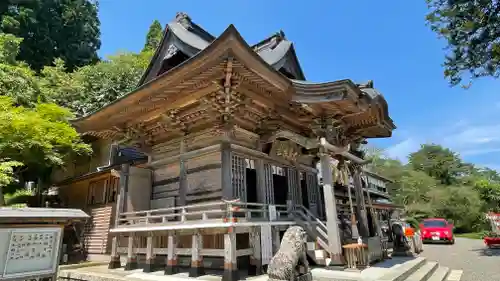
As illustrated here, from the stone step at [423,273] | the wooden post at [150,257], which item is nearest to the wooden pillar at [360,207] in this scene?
the stone step at [423,273]

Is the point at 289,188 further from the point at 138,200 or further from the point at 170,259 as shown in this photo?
the point at 138,200

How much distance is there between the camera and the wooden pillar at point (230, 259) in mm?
6625

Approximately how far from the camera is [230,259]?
670 cm

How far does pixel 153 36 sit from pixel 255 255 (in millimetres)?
38612

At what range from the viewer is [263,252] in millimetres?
7559

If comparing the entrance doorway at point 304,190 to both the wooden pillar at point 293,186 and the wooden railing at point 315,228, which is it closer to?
the wooden pillar at point 293,186

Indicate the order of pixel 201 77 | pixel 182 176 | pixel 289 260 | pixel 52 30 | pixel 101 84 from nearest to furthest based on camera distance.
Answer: pixel 289 260 → pixel 201 77 → pixel 182 176 → pixel 101 84 → pixel 52 30

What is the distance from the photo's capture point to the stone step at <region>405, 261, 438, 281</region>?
7.92 m

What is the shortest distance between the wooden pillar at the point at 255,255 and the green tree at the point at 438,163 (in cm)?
4955

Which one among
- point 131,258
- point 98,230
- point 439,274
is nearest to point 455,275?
point 439,274

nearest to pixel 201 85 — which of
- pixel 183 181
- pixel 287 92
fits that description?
pixel 287 92

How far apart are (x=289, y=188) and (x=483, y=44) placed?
39.2 ft

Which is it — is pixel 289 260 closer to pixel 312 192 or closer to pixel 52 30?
pixel 312 192

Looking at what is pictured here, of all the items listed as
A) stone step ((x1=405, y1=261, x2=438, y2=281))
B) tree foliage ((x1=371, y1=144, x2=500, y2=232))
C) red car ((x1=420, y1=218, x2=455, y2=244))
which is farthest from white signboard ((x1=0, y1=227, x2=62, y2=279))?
tree foliage ((x1=371, y1=144, x2=500, y2=232))
